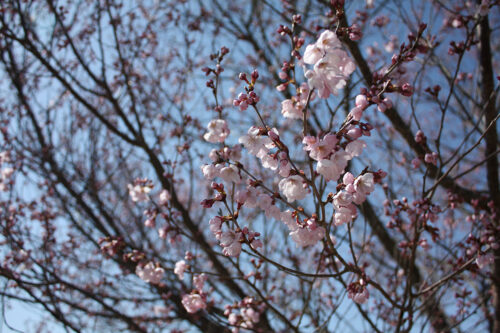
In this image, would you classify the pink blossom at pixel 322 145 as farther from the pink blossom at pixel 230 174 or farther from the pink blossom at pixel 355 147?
the pink blossom at pixel 230 174

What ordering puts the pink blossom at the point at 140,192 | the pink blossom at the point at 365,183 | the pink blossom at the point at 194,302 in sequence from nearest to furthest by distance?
1. the pink blossom at the point at 365,183
2. the pink blossom at the point at 194,302
3. the pink blossom at the point at 140,192

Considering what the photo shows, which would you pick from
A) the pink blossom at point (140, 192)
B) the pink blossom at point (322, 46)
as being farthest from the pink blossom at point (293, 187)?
the pink blossom at point (140, 192)

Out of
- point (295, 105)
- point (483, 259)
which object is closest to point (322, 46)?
point (295, 105)

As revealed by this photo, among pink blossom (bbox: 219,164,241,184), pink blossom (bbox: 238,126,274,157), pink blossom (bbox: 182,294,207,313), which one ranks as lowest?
pink blossom (bbox: 182,294,207,313)

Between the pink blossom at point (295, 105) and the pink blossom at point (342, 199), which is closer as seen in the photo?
the pink blossom at point (342, 199)

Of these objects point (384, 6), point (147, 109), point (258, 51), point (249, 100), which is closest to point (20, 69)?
point (147, 109)

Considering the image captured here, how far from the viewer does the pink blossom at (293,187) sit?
172 centimetres

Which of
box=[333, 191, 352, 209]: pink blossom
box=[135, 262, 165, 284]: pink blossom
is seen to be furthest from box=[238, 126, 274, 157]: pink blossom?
box=[135, 262, 165, 284]: pink blossom

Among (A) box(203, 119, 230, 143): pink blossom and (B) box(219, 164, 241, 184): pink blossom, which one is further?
(A) box(203, 119, 230, 143): pink blossom

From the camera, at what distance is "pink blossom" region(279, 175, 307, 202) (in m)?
1.72

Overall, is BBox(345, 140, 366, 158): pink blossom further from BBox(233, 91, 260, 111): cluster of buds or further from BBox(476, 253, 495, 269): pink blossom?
BBox(476, 253, 495, 269): pink blossom

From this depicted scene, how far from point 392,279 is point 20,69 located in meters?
5.79

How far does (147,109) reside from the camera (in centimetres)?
505

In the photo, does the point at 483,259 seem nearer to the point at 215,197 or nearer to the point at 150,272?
the point at 215,197
